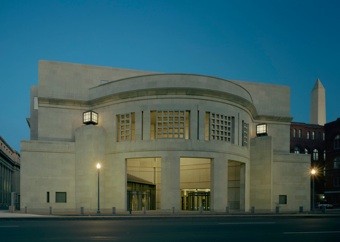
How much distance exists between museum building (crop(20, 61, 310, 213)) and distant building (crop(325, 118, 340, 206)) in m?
35.4

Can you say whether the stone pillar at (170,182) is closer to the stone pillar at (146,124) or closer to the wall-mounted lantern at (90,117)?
the stone pillar at (146,124)

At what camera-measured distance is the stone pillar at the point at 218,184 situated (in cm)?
4594

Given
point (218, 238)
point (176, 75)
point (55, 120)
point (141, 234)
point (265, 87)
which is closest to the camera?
point (218, 238)

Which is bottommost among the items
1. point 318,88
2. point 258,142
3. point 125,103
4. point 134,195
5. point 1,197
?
point 1,197

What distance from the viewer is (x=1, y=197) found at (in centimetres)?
9575

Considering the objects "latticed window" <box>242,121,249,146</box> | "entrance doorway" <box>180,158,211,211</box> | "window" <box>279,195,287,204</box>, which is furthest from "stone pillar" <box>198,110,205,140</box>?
"window" <box>279,195,287,204</box>

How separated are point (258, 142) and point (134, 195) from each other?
16829 mm

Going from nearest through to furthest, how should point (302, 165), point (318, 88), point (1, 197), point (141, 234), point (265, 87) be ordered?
point (141, 234), point (302, 165), point (265, 87), point (1, 197), point (318, 88)

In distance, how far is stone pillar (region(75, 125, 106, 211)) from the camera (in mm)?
47438

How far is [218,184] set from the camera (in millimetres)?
46250

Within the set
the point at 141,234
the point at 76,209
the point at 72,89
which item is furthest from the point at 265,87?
the point at 141,234

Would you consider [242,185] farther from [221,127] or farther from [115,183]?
[115,183]

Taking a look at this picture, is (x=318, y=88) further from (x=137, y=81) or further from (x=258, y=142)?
(x=137, y=81)

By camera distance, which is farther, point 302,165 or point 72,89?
point 302,165
